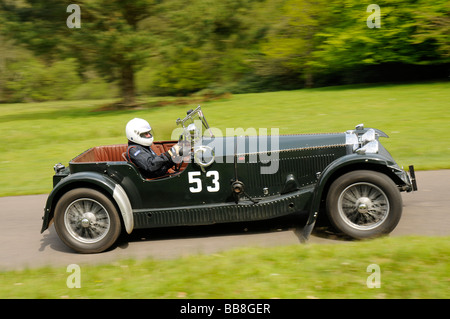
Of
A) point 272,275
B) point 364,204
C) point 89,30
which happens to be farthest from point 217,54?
point 272,275

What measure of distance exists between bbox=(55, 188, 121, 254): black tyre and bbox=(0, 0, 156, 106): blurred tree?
14782 millimetres

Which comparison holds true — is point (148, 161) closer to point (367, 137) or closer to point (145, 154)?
point (145, 154)

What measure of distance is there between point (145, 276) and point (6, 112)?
77.6 feet

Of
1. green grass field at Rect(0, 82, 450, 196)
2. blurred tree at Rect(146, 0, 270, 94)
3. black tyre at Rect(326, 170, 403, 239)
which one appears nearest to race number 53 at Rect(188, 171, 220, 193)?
black tyre at Rect(326, 170, 403, 239)

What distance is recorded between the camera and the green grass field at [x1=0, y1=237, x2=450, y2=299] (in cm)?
435

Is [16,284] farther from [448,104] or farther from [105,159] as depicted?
[448,104]

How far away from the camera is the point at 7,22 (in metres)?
20.0

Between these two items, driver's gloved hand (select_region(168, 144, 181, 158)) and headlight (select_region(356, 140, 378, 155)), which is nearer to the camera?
headlight (select_region(356, 140, 378, 155))

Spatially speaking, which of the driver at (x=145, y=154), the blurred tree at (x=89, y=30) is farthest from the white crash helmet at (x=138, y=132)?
the blurred tree at (x=89, y=30)

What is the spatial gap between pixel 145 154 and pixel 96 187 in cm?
72

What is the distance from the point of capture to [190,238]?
20.8ft

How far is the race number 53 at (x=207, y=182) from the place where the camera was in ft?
19.5

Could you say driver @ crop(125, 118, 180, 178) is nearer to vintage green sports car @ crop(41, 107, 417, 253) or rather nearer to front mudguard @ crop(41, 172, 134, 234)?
vintage green sports car @ crop(41, 107, 417, 253)

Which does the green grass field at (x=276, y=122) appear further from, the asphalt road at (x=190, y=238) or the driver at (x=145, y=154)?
the driver at (x=145, y=154)
